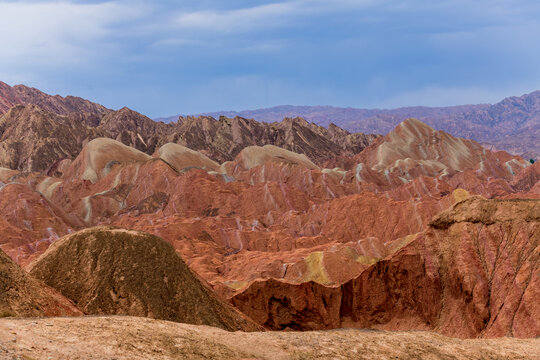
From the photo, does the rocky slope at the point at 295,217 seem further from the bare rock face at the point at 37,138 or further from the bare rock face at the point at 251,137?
the bare rock face at the point at 37,138

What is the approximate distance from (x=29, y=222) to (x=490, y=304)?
191ft

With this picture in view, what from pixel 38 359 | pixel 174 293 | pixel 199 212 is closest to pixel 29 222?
pixel 199 212

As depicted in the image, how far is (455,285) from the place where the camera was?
102 ft

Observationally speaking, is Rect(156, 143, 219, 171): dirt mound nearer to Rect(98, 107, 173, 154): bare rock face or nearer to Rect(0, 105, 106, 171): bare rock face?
Rect(0, 105, 106, 171): bare rock face

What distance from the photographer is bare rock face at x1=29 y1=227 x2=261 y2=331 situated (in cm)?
2605

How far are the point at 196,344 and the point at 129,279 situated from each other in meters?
11.3

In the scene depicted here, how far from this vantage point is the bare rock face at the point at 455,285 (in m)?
28.5

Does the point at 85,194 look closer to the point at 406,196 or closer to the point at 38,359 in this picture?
the point at 406,196

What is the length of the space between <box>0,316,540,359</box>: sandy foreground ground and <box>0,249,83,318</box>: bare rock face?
412 centimetres

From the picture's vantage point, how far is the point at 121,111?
640 ft

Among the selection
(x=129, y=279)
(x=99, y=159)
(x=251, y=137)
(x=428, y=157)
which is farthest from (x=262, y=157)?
(x=129, y=279)

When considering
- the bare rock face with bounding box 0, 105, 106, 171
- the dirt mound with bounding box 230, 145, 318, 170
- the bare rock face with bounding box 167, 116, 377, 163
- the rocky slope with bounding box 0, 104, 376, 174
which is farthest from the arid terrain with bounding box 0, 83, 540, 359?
the bare rock face with bounding box 167, 116, 377, 163

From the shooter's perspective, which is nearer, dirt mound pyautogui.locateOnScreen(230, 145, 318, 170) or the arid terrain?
the arid terrain

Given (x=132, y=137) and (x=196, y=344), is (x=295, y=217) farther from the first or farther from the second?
(x=132, y=137)
